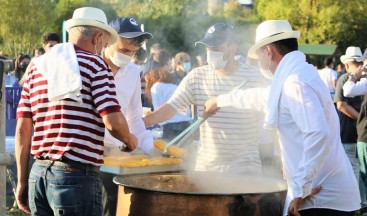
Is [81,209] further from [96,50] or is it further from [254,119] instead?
[254,119]

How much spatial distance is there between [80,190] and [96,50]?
0.79 meters

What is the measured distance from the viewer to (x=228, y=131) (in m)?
4.92

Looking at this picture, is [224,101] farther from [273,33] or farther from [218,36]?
[218,36]

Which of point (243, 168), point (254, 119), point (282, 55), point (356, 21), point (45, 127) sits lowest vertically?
point (356, 21)

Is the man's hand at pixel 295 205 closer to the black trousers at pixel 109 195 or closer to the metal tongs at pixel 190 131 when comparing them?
the metal tongs at pixel 190 131

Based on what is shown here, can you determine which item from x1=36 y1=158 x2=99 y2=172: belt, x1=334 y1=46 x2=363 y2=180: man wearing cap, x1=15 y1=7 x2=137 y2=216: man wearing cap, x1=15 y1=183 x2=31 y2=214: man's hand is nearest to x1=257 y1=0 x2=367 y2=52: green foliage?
x1=334 y1=46 x2=363 y2=180: man wearing cap

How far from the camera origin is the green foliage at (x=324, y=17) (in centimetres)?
3739

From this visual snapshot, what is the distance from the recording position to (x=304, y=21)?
38.2m

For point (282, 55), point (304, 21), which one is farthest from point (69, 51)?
point (304, 21)

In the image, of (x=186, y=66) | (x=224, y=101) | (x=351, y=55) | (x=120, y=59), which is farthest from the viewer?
(x=186, y=66)

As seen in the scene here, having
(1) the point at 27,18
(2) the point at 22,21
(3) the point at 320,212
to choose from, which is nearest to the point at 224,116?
(3) the point at 320,212

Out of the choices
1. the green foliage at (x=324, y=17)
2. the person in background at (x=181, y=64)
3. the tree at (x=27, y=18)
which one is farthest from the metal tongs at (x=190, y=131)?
the green foliage at (x=324, y=17)

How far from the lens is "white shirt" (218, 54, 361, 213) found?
347cm

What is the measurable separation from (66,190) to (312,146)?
4.34ft
